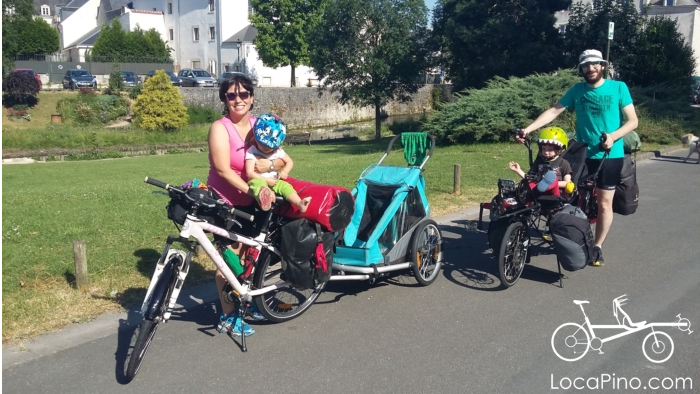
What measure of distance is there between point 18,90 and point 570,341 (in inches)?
1717

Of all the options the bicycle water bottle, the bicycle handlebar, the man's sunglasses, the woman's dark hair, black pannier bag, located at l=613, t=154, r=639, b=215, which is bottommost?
the bicycle water bottle

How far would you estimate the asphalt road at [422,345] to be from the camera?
443cm

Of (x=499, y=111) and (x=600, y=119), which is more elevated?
(x=600, y=119)

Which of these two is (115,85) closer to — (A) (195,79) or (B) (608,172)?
(A) (195,79)

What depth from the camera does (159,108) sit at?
1567 inches

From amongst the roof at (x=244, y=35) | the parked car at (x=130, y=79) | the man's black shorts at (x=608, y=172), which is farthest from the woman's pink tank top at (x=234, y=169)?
the roof at (x=244, y=35)

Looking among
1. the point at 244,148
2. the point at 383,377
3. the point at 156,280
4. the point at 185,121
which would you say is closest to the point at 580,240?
the point at 383,377

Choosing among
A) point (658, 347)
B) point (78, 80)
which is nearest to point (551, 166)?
point (658, 347)

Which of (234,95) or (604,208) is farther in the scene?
(604,208)

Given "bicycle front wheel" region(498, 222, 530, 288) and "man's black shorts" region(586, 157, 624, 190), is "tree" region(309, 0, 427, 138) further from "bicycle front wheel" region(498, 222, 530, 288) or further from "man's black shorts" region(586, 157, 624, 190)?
"bicycle front wheel" region(498, 222, 530, 288)

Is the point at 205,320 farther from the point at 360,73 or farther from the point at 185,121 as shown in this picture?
the point at 185,121

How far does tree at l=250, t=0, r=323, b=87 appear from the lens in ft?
181

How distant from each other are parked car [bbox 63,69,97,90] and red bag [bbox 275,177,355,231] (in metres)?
47.5

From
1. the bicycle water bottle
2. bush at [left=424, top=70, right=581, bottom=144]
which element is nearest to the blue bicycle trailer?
the bicycle water bottle
